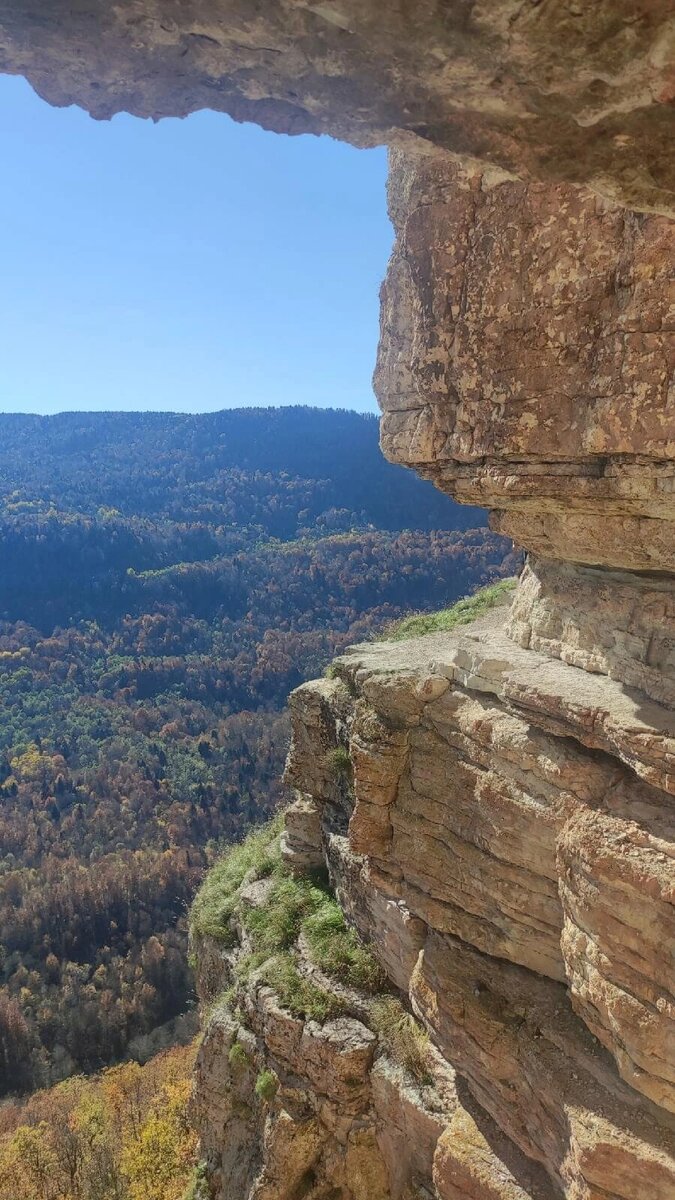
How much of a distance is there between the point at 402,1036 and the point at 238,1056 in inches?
151

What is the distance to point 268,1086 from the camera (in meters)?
11.9

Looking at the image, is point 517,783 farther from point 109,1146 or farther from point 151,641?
point 151,641

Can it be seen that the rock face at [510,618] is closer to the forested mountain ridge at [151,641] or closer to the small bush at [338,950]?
the small bush at [338,950]

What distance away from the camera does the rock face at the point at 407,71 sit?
2.10 metres

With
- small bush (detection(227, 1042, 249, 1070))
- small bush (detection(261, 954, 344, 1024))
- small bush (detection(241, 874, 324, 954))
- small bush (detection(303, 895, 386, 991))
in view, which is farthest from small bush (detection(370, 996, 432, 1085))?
small bush (detection(227, 1042, 249, 1070))

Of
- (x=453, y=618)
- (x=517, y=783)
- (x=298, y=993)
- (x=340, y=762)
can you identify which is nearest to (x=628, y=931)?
(x=517, y=783)

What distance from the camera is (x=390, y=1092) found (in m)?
10.4

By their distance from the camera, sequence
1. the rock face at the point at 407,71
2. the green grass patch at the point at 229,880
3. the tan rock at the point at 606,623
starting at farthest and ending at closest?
1. the green grass patch at the point at 229,880
2. the tan rock at the point at 606,623
3. the rock face at the point at 407,71

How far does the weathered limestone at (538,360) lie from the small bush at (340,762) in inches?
268

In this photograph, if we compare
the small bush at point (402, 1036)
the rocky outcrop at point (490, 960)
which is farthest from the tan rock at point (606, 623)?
the small bush at point (402, 1036)

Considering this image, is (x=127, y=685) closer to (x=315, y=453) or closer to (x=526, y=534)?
(x=315, y=453)

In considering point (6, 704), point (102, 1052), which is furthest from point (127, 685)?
point (102, 1052)

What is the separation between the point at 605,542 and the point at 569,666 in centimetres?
182

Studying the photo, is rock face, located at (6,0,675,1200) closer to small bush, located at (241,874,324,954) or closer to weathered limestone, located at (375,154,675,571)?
weathered limestone, located at (375,154,675,571)
